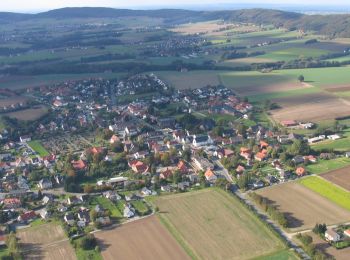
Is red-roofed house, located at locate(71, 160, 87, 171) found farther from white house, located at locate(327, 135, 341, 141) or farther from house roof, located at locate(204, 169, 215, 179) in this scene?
white house, located at locate(327, 135, 341, 141)

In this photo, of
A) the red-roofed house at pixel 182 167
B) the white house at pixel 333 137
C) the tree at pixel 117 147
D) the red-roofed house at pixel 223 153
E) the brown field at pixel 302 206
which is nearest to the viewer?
the brown field at pixel 302 206

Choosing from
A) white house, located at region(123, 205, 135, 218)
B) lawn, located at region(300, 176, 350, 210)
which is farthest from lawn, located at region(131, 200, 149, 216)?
lawn, located at region(300, 176, 350, 210)

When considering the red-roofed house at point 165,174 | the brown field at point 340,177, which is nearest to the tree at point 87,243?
the red-roofed house at point 165,174

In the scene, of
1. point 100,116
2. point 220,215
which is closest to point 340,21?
point 100,116

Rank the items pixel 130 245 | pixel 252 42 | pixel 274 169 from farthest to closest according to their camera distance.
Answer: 1. pixel 252 42
2. pixel 274 169
3. pixel 130 245

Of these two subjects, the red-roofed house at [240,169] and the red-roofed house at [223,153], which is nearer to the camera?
the red-roofed house at [240,169]

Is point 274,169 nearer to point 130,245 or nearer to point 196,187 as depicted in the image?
point 196,187

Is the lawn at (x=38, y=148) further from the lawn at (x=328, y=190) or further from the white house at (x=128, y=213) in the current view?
the lawn at (x=328, y=190)
